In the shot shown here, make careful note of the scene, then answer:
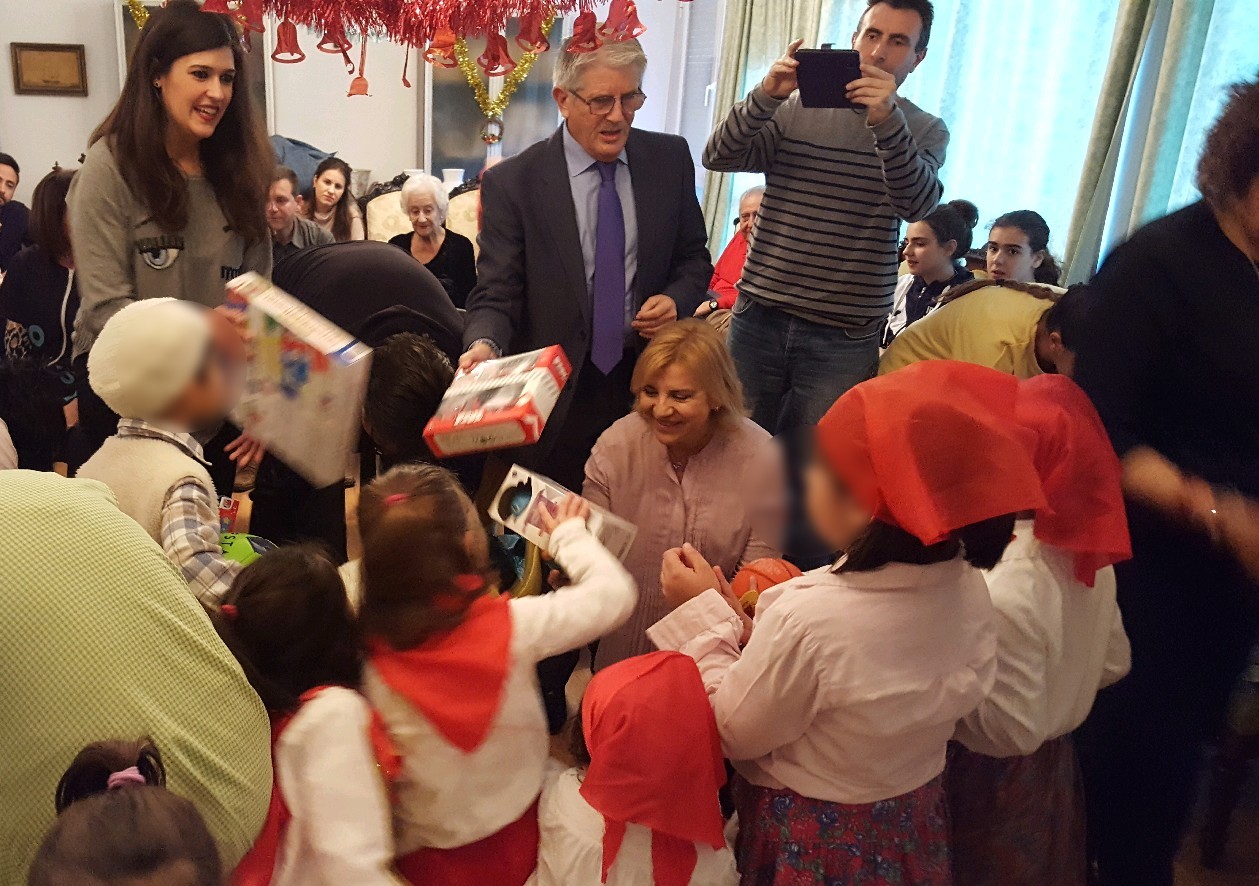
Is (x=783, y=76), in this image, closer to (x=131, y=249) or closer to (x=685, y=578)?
(x=685, y=578)

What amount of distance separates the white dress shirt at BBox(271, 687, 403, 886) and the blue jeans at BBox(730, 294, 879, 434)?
1406 millimetres

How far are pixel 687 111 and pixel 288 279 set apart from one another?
4.91 meters

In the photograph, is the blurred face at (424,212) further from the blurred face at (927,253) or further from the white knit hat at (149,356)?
the white knit hat at (149,356)

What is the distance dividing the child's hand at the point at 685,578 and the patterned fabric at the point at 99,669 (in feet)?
2.42

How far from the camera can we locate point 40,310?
2.75 m

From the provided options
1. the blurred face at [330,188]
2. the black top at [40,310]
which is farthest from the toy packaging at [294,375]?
the blurred face at [330,188]

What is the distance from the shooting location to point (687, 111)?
659 cm

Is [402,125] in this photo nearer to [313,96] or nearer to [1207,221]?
[313,96]

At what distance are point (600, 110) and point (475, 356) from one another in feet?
2.09

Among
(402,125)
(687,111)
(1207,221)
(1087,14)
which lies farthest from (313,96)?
(1207,221)

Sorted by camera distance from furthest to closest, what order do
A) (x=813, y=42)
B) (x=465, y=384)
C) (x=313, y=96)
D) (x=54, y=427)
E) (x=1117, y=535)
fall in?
(x=313, y=96)
(x=813, y=42)
(x=54, y=427)
(x=465, y=384)
(x=1117, y=535)

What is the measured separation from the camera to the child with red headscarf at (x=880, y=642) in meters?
1.07

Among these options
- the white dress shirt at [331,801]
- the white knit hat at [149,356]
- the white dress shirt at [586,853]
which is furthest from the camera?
the white knit hat at [149,356]

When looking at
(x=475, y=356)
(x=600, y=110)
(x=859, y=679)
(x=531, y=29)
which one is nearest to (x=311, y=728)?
(x=859, y=679)
